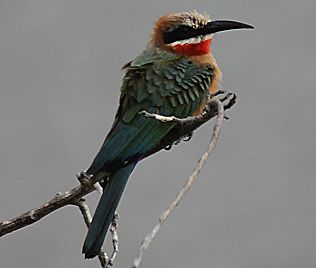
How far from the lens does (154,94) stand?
1.51m

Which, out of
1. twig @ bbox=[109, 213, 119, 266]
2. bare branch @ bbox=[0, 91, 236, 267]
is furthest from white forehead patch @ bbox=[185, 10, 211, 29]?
twig @ bbox=[109, 213, 119, 266]

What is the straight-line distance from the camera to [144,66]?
1.58 meters

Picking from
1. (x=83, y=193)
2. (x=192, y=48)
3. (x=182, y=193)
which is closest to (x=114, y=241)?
(x=83, y=193)

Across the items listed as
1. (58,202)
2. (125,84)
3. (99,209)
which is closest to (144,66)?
(125,84)

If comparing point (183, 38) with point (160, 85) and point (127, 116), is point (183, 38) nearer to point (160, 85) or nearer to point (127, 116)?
point (160, 85)

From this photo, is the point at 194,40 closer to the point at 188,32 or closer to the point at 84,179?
the point at 188,32

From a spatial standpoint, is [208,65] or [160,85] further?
[208,65]

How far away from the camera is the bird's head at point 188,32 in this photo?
1.64 meters

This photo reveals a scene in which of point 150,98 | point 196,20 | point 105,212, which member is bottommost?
point 105,212

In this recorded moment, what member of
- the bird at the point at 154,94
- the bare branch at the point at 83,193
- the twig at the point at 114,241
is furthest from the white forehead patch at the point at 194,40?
the twig at the point at 114,241

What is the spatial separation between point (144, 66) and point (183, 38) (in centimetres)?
14

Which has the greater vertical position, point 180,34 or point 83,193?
point 180,34

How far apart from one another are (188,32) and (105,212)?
1.86ft

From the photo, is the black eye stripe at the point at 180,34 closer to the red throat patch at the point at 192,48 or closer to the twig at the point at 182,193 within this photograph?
the red throat patch at the point at 192,48
